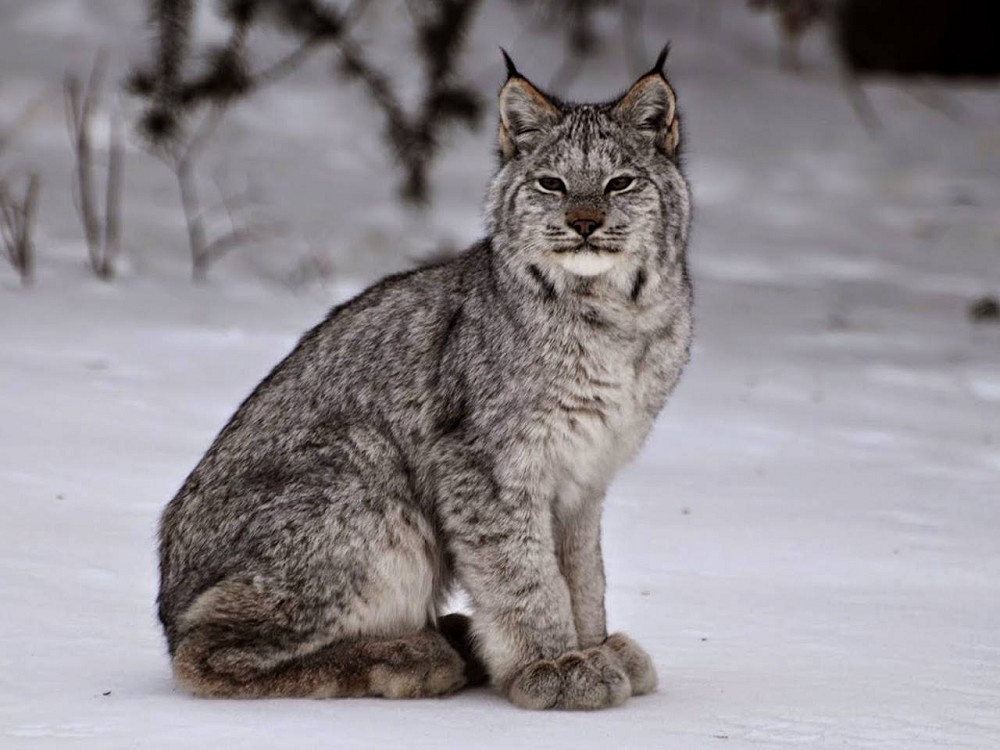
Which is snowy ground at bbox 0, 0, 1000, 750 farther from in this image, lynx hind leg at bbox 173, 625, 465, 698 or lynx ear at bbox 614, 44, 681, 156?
lynx ear at bbox 614, 44, 681, 156

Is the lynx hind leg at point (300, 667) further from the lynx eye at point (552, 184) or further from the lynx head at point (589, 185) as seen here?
the lynx eye at point (552, 184)

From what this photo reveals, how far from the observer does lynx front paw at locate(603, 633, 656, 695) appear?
4.49m

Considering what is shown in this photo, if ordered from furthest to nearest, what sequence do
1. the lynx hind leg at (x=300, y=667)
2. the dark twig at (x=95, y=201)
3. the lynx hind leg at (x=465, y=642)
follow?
1. the dark twig at (x=95, y=201)
2. the lynx hind leg at (x=465, y=642)
3. the lynx hind leg at (x=300, y=667)

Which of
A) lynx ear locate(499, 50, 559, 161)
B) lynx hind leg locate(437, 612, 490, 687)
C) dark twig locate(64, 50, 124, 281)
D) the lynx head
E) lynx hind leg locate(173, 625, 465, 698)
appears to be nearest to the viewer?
lynx hind leg locate(173, 625, 465, 698)

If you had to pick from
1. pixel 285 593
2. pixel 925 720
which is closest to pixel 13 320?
pixel 285 593

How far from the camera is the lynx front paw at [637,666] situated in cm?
449

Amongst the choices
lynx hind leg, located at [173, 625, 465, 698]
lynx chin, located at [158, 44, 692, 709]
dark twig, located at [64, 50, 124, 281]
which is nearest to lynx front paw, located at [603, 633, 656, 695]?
lynx chin, located at [158, 44, 692, 709]

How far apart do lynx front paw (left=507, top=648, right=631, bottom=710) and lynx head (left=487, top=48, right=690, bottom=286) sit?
92 cm

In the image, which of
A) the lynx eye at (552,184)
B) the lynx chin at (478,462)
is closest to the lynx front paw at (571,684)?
the lynx chin at (478,462)

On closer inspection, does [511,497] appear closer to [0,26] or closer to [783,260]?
[783,260]

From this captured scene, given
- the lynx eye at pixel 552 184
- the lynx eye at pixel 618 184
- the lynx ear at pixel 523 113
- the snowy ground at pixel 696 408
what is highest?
the lynx ear at pixel 523 113

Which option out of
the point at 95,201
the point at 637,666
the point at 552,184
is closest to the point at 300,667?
the point at 637,666

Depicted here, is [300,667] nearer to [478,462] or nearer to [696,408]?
[478,462]

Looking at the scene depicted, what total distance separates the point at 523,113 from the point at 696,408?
3.71 m
